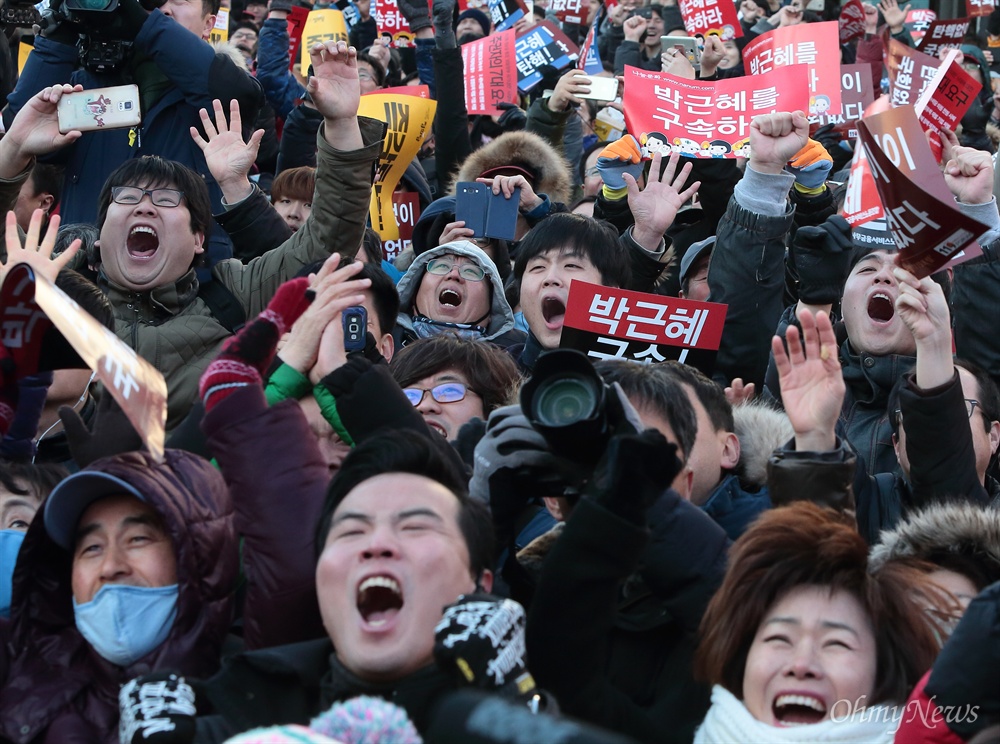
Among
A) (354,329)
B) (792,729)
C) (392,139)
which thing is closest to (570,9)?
(392,139)

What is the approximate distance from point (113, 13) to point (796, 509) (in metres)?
3.41

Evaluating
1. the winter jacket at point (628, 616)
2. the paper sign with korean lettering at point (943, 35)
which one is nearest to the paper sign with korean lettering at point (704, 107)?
the winter jacket at point (628, 616)

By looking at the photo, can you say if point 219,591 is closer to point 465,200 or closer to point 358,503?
point 358,503

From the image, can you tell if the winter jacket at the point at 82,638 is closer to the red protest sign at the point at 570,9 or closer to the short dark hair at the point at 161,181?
the short dark hair at the point at 161,181

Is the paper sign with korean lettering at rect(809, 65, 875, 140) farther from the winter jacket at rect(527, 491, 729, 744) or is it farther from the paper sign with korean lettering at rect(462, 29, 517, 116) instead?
the winter jacket at rect(527, 491, 729, 744)

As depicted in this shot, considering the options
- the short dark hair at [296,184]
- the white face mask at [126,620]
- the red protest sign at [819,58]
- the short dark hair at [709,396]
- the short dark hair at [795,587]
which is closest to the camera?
the short dark hair at [795,587]

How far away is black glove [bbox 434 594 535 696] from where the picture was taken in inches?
94.3

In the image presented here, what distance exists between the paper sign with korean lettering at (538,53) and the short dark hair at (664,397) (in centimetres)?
542

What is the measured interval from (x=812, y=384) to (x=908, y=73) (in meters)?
4.66

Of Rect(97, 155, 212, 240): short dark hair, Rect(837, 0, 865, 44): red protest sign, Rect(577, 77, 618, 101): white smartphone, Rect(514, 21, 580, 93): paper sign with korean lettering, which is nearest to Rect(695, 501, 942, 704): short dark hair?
Rect(97, 155, 212, 240): short dark hair

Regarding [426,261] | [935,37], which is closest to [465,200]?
[426,261]

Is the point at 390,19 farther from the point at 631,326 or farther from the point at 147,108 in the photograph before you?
the point at 631,326

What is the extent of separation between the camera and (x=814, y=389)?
3.22m

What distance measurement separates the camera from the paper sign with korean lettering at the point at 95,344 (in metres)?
2.71
